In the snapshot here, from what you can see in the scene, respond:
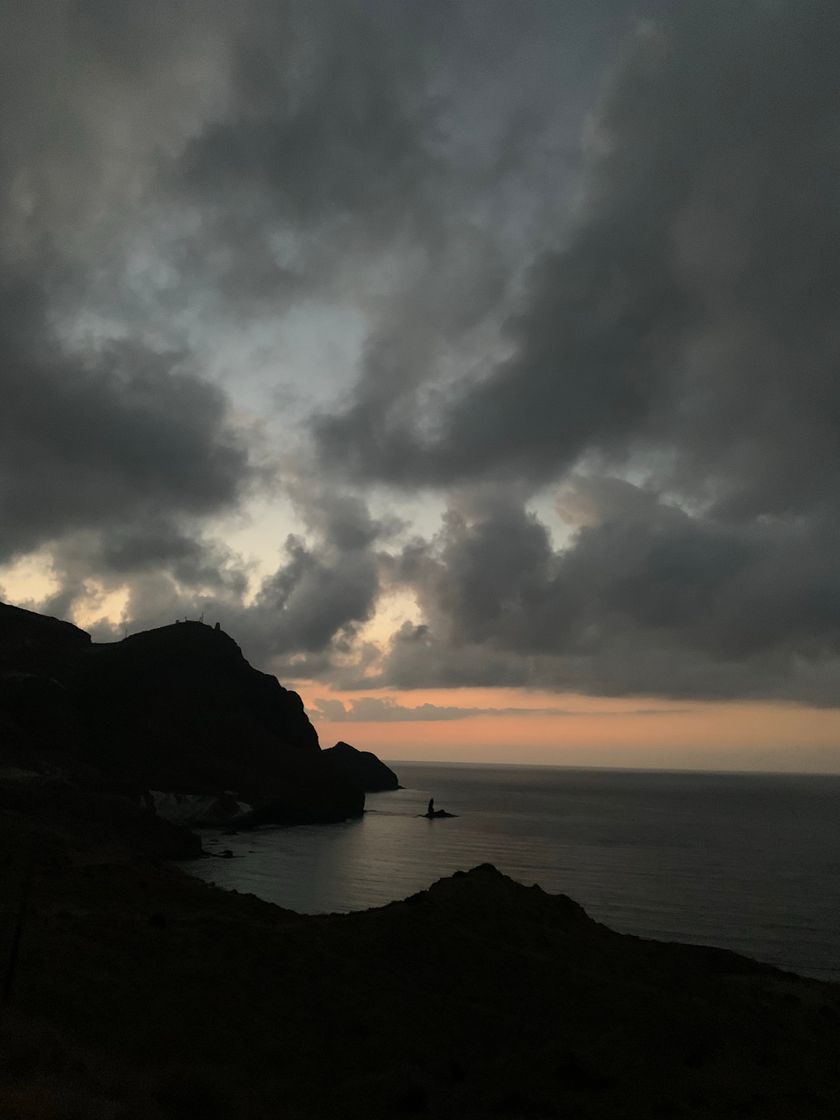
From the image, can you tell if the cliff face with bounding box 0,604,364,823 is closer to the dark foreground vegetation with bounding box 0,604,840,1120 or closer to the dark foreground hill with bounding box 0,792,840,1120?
the dark foreground vegetation with bounding box 0,604,840,1120

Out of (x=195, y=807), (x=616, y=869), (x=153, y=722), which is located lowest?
(x=616, y=869)

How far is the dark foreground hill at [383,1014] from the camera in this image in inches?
815

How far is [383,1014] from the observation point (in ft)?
88.0

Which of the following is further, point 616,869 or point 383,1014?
point 616,869

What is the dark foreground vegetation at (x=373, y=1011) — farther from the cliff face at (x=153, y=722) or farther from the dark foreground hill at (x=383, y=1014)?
the cliff face at (x=153, y=722)

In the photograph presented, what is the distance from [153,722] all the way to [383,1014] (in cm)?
15369

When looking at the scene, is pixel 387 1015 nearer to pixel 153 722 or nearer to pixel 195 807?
pixel 195 807

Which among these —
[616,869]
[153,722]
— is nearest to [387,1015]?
[616,869]

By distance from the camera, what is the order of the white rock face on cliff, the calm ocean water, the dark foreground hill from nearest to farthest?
the dark foreground hill
the calm ocean water
the white rock face on cliff

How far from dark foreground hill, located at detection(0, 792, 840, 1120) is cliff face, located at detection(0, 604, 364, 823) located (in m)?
106

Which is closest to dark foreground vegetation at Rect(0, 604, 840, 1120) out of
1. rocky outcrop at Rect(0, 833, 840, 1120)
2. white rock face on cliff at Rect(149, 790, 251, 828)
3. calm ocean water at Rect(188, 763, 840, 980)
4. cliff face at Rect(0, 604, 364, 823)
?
rocky outcrop at Rect(0, 833, 840, 1120)

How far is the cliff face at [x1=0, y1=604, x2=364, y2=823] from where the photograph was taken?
146075 mm

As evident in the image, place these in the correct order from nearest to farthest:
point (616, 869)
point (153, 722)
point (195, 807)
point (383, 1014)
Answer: point (383, 1014), point (616, 869), point (195, 807), point (153, 722)

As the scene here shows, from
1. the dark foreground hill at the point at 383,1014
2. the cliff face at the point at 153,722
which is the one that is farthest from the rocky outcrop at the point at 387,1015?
the cliff face at the point at 153,722
